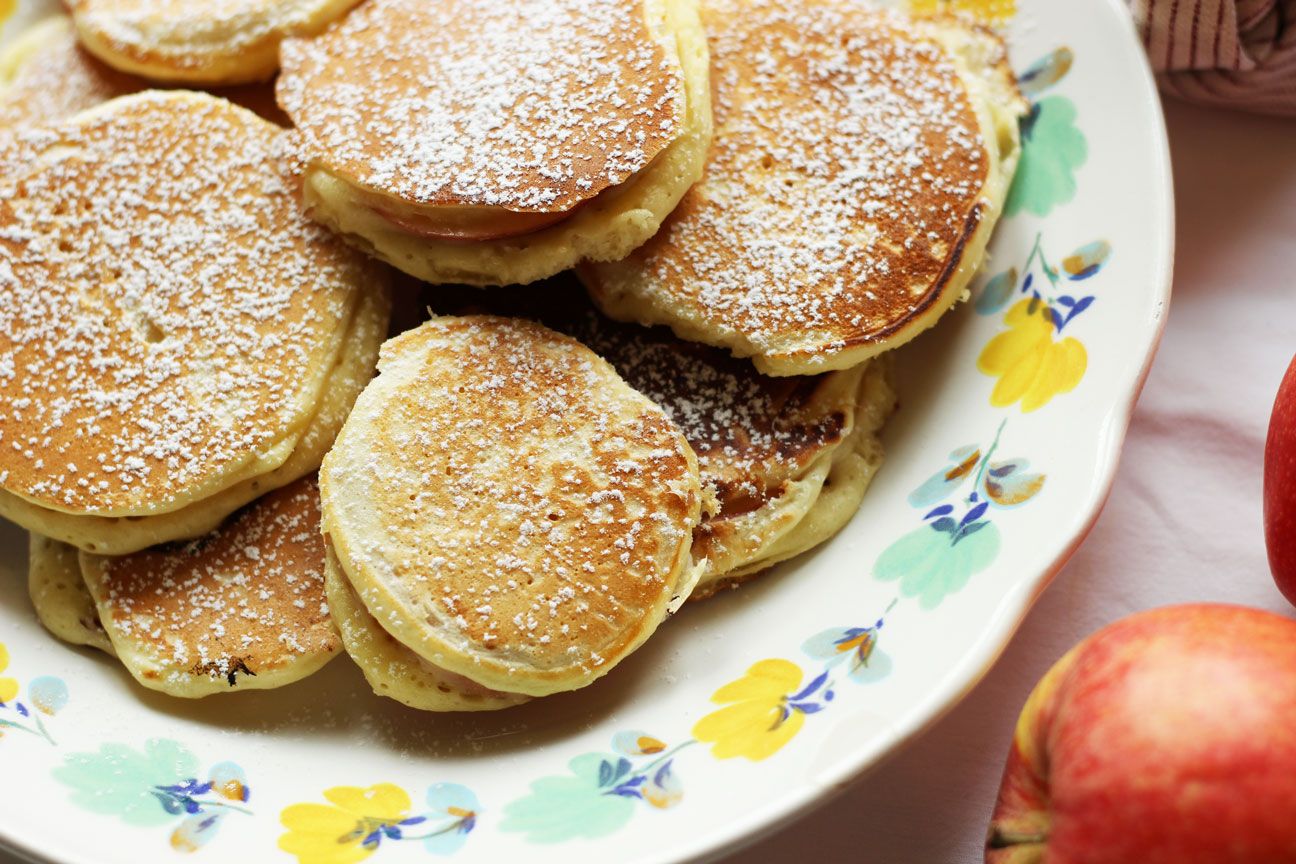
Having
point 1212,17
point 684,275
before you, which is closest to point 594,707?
point 684,275

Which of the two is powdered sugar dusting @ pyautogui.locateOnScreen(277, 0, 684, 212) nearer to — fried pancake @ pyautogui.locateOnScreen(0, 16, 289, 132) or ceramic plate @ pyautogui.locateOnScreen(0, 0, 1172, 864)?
fried pancake @ pyautogui.locateOnScreen(0, 16, 289, 132)

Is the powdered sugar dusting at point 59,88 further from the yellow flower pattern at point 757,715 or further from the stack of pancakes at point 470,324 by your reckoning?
the yellow flower pattern at point 757,715

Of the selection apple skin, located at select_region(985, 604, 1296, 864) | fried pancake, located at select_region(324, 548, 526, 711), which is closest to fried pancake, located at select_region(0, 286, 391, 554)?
fried pancake, located at select_region(324, 548, 526, 711)

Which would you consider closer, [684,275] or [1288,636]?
[1288,636]

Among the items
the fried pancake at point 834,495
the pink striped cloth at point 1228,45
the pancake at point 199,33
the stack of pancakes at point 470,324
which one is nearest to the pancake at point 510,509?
the stack of pancakes at point 470,324

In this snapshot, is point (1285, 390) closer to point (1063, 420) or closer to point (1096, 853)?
point (1063, 420)

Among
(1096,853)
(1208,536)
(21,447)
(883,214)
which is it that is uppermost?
(883,214)
